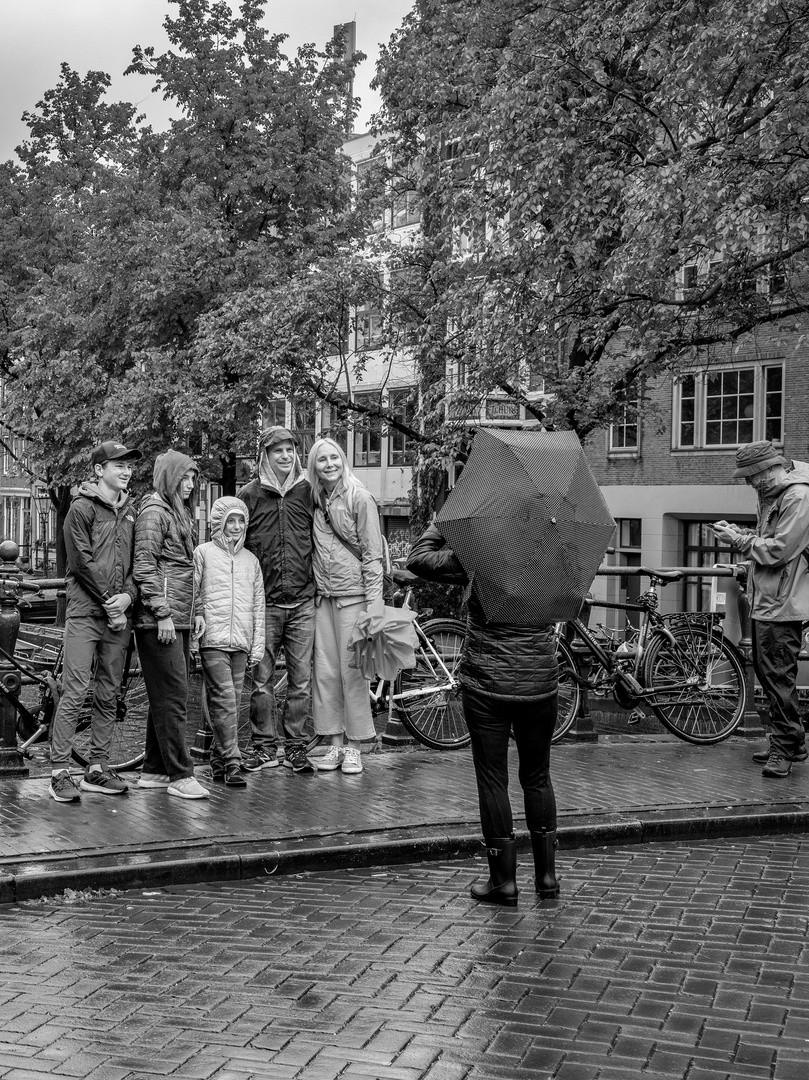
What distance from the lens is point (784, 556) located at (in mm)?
8969

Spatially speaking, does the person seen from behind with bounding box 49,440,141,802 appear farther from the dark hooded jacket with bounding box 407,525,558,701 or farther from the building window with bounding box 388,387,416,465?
the building window with bounding box 388,387,416,465

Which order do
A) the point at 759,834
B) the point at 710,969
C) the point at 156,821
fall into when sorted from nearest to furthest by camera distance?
the point at 710,969 → the point at 156,821 → the point at 759,834

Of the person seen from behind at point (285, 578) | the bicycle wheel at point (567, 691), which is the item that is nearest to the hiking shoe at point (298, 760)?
the person seen from behind at point (285, 578)

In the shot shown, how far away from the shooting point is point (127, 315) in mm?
28953

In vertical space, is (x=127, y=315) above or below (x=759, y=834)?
above

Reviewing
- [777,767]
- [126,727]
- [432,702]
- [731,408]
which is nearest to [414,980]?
[126,727]

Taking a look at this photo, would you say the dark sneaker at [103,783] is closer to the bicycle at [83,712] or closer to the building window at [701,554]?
the bicycle at [83,712]

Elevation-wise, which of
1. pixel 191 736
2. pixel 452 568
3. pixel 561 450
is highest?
pixel 561 450

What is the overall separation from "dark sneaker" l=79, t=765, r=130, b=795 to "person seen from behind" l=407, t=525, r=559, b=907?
2742mm

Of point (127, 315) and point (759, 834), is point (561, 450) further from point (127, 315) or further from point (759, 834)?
point (127, 315)

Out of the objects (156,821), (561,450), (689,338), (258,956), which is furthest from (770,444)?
(689,338)

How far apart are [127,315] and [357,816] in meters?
23.2

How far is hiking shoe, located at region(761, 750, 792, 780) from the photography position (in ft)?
29.4

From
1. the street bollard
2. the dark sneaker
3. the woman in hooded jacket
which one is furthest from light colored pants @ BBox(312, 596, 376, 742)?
the street bollard
